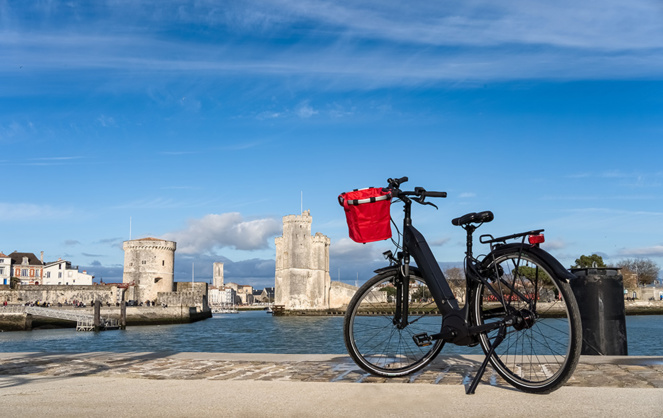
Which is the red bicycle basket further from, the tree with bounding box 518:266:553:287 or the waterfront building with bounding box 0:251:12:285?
the waterfront building with bounding box 0:251:12:285

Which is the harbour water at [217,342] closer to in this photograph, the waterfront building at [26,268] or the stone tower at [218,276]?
the waterfront building at [26,268]

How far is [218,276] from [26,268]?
84.0 m

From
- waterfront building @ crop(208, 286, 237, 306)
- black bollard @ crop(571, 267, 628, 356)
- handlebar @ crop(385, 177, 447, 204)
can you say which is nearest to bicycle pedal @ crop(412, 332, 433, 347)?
handlebar @ crop(385, 177, 447, 204)

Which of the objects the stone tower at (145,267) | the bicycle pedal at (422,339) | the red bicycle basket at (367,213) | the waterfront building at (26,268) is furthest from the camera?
the waterfront building at (26,268)

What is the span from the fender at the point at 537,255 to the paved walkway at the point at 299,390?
2.77ft

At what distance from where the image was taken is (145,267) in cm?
6944

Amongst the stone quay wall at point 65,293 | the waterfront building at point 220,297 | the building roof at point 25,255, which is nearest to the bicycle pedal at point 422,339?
the stone quay wall at point 65,293

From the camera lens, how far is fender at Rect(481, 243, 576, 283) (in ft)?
12.7

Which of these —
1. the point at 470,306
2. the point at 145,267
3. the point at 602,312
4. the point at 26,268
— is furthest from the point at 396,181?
the point at 26,268

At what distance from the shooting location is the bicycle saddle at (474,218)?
14.2 ft

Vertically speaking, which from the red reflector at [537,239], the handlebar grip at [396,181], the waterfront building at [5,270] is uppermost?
the waterfront building at [5,270]

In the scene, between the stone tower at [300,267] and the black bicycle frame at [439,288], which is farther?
the stone tower at [300,267]

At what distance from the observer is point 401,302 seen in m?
4.91

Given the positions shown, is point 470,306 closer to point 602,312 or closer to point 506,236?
point 506,236
